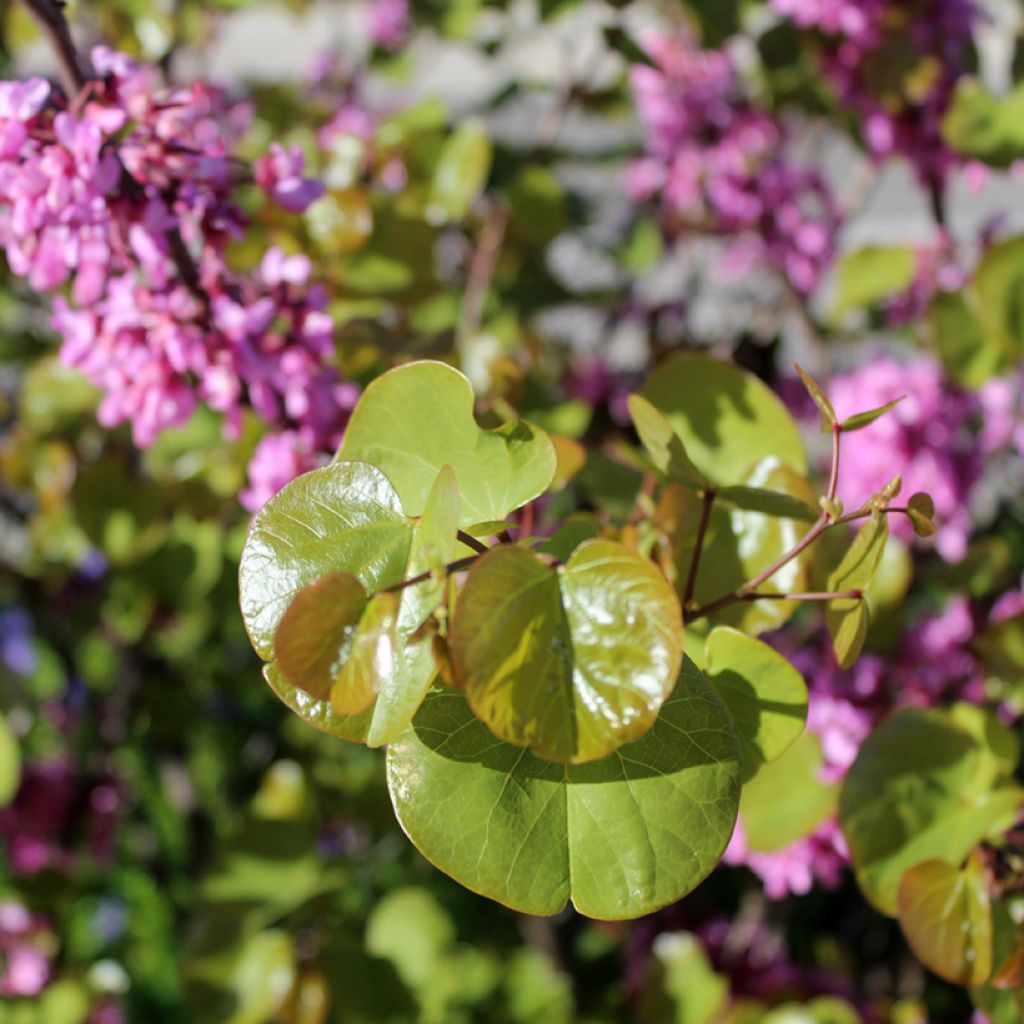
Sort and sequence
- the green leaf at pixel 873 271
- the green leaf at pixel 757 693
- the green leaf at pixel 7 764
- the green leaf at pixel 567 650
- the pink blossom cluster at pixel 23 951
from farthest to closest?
the pink blossom cluster at pixel 23 951 < the green leaf at pixel 873 271 < the green leaf at pixel 7 764 < the green leaf at pixel 757 693 < the green leaf at pixel 567 650

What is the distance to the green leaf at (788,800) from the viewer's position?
63cm

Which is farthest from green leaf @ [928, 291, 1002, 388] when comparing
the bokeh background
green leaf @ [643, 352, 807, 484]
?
green leaf @ [643, 352, 807, 484]

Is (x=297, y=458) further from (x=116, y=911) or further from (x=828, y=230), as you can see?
(x=116, y=911)

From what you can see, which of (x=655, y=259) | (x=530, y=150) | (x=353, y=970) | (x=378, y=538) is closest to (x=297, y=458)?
(x=378, y=538)

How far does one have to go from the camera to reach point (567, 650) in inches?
13.2

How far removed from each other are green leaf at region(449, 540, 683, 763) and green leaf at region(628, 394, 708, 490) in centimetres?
10

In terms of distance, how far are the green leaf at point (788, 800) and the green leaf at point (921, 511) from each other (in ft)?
0.87

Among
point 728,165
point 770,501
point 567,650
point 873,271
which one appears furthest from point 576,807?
point 728,165

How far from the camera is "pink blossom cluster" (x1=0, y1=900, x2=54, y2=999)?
1.21 m

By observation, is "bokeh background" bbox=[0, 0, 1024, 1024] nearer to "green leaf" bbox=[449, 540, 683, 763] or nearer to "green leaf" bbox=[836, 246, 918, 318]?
"green leaf" bbox=[836, 246, 918, 318]

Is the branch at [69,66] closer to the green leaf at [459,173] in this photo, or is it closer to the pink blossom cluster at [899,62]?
the green leaf at [459,173]

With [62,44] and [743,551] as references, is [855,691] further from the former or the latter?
[62,44]

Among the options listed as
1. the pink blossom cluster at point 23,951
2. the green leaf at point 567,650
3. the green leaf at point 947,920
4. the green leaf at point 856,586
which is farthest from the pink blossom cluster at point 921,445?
the pink blossom cluster at point 23,951

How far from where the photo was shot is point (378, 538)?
0.37 meters
